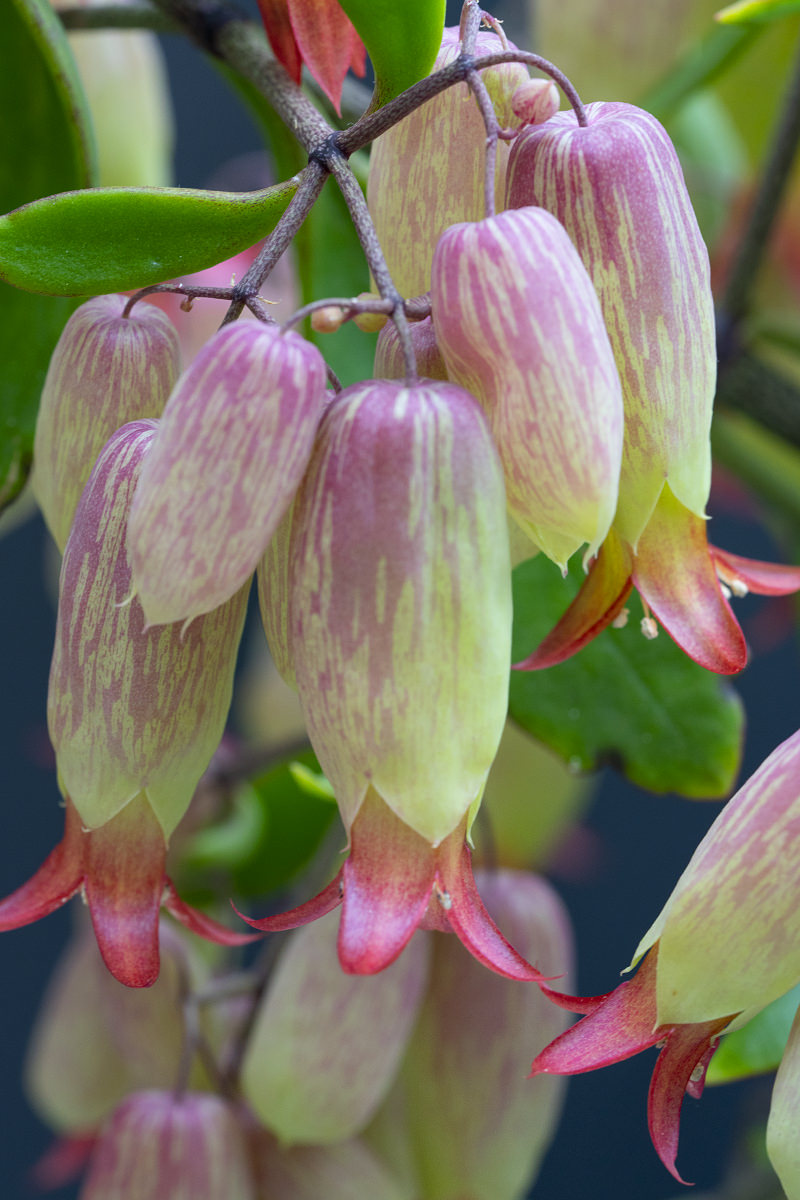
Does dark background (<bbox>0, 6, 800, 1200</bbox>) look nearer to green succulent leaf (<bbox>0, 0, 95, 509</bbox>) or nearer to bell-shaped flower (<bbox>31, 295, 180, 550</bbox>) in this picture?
green succulent leaf (<bbox>0, 0, 95, 509</bbox>)

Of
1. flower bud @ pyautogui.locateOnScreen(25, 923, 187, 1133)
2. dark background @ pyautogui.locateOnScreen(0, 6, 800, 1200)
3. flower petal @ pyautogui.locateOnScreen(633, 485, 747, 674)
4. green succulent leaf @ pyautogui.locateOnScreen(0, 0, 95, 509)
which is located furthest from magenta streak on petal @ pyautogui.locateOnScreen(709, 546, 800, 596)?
dark background @ pyautogui.locateOnScreen(0, 6, 800, 1200)

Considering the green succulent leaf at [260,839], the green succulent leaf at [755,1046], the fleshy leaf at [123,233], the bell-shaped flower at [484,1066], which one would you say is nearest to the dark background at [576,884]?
the green succulent leaf at [260,839]

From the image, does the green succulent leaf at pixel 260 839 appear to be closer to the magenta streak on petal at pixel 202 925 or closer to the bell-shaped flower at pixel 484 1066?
the bell-shaped flower at pixel 484 1066

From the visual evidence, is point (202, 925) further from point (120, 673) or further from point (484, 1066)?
point (484, 1066)

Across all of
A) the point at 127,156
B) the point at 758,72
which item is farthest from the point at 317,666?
the point at 758,72

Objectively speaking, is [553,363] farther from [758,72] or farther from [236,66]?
[758,72]
